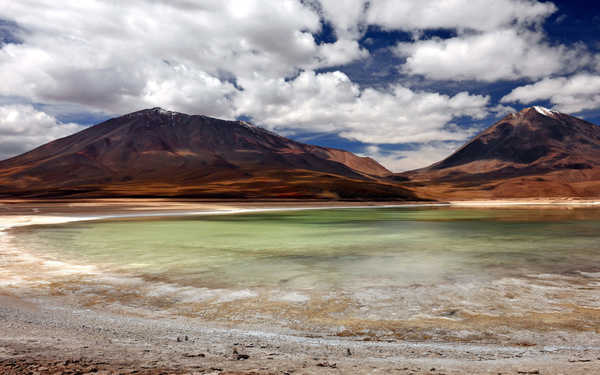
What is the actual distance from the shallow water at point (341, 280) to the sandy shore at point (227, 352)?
1.07m

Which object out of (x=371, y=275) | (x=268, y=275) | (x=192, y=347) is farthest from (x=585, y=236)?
(x=192, y=347)

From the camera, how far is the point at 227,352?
620 cm

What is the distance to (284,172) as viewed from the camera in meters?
179

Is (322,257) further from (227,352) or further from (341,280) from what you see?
(227,352)

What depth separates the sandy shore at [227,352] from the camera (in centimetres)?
534

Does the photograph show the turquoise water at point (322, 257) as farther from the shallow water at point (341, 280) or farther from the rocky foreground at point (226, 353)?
the rocky foreground at point (226, 353)

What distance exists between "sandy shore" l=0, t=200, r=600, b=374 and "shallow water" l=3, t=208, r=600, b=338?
107cm

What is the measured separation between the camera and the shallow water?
28.9 feet

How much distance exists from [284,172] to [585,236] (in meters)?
156

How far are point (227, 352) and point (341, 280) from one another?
688 centimetres

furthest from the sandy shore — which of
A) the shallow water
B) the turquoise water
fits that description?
the turquoise water

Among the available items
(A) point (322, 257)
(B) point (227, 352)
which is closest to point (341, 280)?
(A) point (322, 257)

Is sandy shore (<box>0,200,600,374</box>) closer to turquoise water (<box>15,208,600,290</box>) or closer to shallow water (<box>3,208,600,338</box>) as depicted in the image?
shallow water (<box>3,208,600,338</box>)

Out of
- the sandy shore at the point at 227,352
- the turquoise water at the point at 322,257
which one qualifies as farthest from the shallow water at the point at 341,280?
the sandy shore at the point at 227,352
